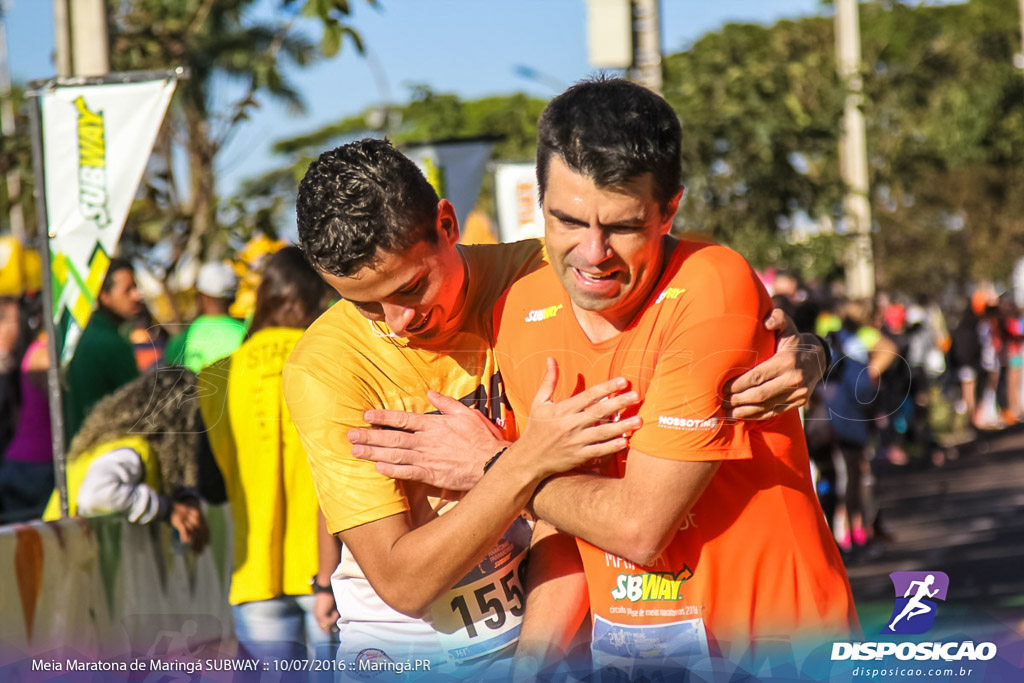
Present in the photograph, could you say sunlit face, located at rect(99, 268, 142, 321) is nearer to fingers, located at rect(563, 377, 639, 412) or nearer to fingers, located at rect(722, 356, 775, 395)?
fingers, located at rect(563, 377, 639, 412)

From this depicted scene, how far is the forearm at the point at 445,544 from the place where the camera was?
218 cm

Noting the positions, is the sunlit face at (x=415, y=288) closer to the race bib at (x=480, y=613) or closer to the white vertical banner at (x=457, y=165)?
the race bib at (x=480, y=613)

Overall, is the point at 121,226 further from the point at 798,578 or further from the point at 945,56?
the point at 945,56

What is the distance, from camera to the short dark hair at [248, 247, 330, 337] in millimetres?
4387

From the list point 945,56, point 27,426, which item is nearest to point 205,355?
point 27,426

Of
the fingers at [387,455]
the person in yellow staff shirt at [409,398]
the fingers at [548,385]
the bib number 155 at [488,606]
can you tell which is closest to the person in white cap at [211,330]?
the person in yellow staff shirt at [409,398]

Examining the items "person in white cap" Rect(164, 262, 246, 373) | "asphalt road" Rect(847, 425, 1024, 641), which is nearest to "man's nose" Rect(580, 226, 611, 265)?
"person in white cap" Rect(164, 262, 246, 373)

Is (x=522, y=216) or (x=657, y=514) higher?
(x=657, y=514)

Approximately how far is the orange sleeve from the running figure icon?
40 centimetres

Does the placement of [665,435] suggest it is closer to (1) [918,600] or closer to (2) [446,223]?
(1) [918,600]

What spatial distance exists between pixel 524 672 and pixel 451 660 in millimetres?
234

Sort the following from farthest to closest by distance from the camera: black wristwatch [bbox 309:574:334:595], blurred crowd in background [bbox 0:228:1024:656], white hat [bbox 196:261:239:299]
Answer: white hat [bbox 196:261:239:299], black wristwatch [bbox 309:574:334:595], blurred crowd in background [bbox 0:228:1024:656]

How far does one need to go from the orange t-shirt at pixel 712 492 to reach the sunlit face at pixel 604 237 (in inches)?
2.3

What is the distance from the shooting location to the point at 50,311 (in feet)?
15.2
